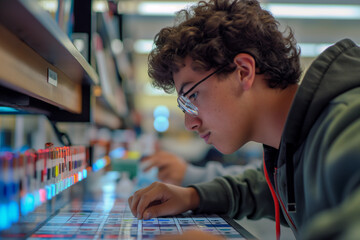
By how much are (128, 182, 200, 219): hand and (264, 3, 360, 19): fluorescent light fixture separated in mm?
3674

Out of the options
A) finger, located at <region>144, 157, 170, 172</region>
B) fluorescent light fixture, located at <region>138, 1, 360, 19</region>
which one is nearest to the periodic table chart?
finger, located at <region>144, 157, 170, 172</region>

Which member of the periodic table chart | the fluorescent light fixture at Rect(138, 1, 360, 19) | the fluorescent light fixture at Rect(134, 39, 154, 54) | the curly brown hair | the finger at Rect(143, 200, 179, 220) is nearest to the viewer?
the periodic table chart

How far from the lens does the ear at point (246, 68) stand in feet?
3.95

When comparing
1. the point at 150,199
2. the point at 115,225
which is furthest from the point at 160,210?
the point at 115,225

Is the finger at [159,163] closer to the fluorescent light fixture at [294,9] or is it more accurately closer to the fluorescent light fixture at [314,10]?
the fluorescent light fixture at [294,9]

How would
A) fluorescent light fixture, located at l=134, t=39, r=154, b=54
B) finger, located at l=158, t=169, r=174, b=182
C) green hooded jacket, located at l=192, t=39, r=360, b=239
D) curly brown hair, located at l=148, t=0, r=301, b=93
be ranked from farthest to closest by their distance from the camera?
fluorescent light fixture, located at l=134, t=39, r=154, b=54 → finger, located at l=158, t=169, r=174, b=182 → curly brown hair, located at l=148, t=0, r=301, b=93 → green hooded jacket, located at l=192, t=39, r=360, b=239

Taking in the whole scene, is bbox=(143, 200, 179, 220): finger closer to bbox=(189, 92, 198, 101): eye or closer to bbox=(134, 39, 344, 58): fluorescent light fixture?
bbox=(189, 92, 198, 101): eye

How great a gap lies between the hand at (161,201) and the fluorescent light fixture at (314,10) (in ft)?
12.1

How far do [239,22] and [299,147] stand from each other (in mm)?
525

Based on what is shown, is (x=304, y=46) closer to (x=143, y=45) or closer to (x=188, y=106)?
(x=143, y=45)

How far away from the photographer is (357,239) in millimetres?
386

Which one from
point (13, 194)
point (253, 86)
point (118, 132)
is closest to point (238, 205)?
point (253, 86)

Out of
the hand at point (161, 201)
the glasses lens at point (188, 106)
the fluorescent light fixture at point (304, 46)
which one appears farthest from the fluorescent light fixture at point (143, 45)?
the hand at point (161, 201)

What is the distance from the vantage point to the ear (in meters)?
1.20
